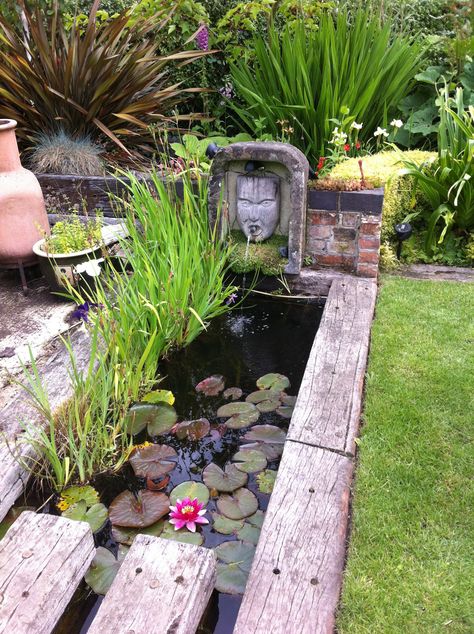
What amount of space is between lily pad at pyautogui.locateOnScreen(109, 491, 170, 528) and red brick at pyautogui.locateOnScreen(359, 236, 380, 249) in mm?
1905

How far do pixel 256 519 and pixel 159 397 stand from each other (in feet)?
2.38

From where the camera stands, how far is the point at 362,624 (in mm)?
1421

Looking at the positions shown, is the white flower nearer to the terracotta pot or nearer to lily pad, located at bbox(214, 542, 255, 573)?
the terracotta pot

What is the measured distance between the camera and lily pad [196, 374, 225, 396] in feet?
8.21

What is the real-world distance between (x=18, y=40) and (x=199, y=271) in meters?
2.73

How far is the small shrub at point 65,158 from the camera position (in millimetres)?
4016

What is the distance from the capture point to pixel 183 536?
1.82 m

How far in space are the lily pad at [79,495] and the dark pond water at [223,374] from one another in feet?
0.13

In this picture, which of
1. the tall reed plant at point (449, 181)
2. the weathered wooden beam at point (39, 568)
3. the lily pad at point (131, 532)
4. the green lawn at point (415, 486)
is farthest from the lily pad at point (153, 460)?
the tall reed plant at point (449, 181)

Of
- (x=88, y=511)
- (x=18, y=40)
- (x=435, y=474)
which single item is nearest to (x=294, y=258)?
(x=435, y=474)

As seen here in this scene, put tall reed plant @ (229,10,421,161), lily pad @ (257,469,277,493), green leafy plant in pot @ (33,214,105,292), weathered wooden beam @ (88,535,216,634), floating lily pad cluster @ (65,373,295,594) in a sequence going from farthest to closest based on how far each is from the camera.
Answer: tall reed plant @ (229,10,421,161)
green leafy plant in pot @ (33,214,105,292)
lily pad @ (257,469,277,493)
floating lily pad cluster @ (65,373,295,594)
weathered wooden beam @ (88,535,216,634)

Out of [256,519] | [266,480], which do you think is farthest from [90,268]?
[256,519]

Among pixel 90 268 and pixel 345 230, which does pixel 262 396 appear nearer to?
pixel 90 268

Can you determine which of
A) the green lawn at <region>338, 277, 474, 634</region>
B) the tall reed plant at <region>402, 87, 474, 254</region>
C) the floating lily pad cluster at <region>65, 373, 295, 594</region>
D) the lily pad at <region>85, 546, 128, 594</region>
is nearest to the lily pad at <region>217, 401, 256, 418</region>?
the floating lily pad cluster at <region>65, 373, 295, 594</region>
